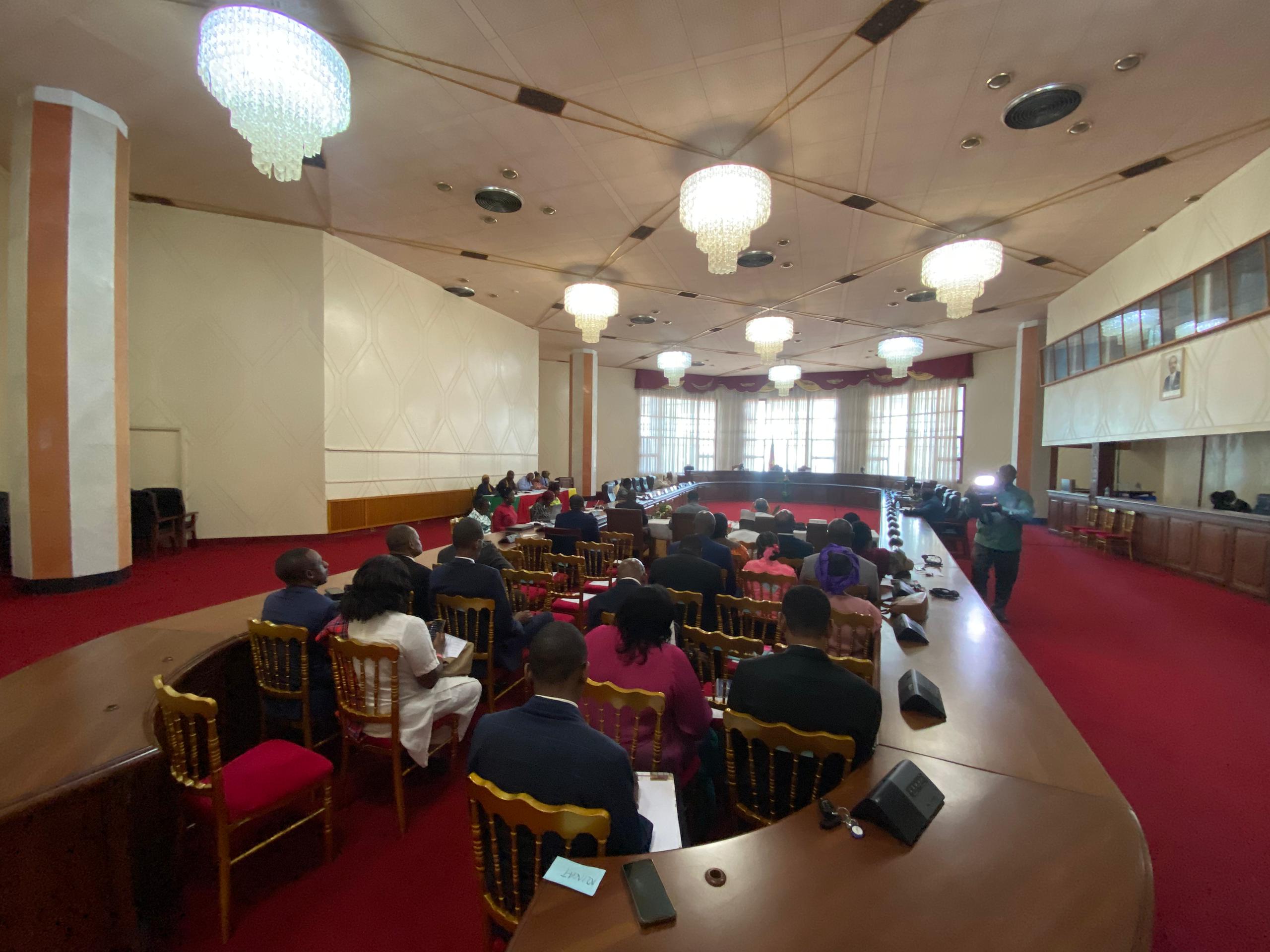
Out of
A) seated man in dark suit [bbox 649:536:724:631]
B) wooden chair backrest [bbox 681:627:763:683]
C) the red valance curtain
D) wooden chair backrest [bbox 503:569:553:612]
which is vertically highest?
the red valance curtain

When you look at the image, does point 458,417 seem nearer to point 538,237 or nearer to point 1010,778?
point 538,237

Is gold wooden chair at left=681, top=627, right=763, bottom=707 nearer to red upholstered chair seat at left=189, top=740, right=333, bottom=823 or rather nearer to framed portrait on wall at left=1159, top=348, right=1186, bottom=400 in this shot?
red upholstered chair seat at left=189, top=740, right=333, bottom=823

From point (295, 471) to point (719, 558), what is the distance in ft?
21.2

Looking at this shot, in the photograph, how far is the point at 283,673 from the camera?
2391 millimetres

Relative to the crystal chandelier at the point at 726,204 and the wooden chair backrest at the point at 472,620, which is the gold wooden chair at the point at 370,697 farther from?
the crystal chandelier at the point at 726,204

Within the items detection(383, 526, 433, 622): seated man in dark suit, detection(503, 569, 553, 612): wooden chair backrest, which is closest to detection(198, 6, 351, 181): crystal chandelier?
detection(383, 526, 433, 622): seated man in dark suit

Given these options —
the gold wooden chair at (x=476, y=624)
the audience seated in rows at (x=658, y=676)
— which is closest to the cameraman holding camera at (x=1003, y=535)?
the audience seated in rows at (x=658, y=676)

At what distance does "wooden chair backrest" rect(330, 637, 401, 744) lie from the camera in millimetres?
2066

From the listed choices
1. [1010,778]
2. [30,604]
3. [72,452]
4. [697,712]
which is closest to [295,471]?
[72,452]

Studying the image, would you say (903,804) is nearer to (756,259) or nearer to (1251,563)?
(756,259)

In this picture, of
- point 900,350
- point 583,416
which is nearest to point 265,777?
point 900,350

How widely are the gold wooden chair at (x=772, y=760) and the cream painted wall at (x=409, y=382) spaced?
7.45 m

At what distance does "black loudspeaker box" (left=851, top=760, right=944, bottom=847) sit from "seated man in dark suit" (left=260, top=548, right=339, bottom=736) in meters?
2.23

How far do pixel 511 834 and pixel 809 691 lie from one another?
89 centimetres
